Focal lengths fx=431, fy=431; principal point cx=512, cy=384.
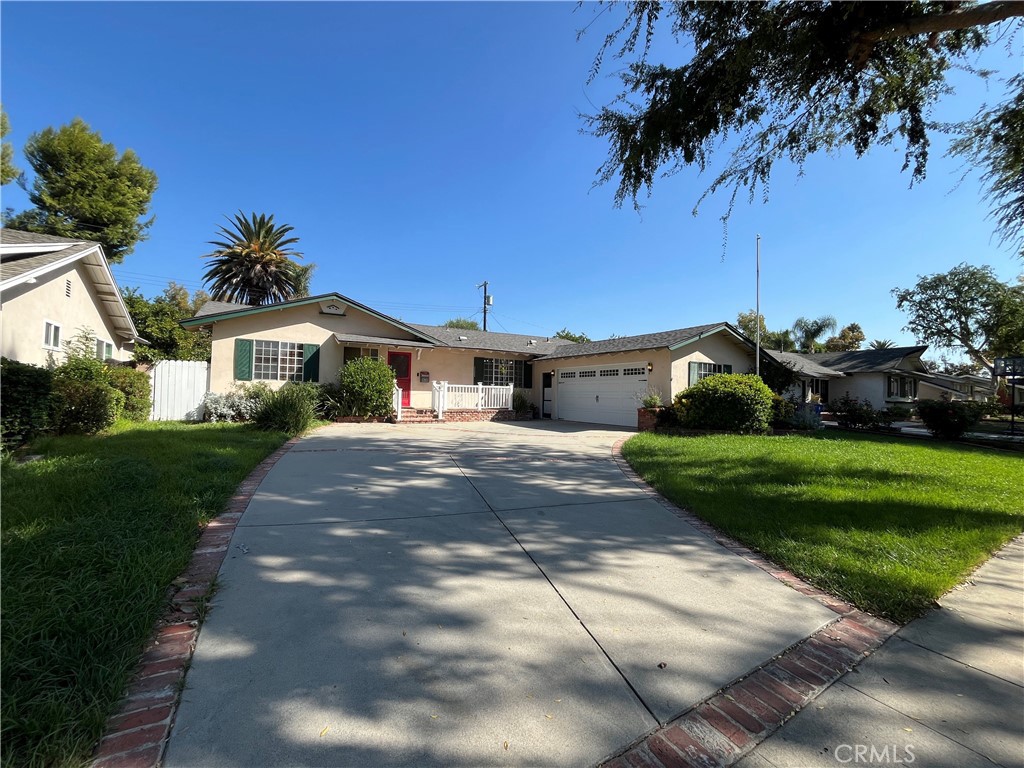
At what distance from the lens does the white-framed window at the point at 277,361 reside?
14.4 metres

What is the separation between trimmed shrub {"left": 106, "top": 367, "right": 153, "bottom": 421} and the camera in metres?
10.3

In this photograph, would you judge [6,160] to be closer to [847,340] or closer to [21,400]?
[21,400]

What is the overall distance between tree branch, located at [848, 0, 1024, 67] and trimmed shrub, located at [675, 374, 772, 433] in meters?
8.21

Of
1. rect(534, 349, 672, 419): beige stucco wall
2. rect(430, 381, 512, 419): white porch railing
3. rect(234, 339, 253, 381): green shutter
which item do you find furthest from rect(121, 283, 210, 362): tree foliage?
rect(534, 349, 672, 419): beige stucco wall

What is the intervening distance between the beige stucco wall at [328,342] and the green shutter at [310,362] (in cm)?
17

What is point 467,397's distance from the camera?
1653 cm

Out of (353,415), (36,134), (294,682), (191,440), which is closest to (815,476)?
(294,682)

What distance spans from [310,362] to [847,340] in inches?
1908

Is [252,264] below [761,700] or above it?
above

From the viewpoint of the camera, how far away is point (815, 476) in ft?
20.7

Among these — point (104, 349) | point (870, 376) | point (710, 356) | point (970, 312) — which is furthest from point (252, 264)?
point (970, 312)

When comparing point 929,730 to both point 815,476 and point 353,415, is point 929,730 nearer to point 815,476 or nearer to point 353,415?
point 815,476

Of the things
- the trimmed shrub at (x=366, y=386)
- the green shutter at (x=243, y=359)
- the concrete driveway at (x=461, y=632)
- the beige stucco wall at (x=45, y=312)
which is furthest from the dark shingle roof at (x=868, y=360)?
the beige stucco wall at (x=45, y=312)

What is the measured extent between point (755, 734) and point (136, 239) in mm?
31115
